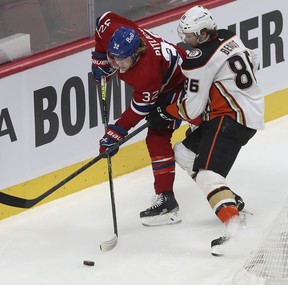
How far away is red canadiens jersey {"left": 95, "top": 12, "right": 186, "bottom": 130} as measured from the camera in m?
6.27

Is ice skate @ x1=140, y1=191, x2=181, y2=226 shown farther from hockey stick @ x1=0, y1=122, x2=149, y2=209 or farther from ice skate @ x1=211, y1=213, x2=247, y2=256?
ice skate @ x1=211, y1=213, x2=247, y2=256

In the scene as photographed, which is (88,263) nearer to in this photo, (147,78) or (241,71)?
(147,78)

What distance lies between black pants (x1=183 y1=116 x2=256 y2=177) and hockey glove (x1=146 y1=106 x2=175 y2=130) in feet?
0.78

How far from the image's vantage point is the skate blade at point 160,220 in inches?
259

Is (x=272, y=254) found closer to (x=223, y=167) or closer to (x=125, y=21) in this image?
(x=223, y=167)

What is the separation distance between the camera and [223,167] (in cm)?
621

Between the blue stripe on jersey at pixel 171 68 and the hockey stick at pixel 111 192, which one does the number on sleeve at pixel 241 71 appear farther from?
the hockey stick at pixel 111 192

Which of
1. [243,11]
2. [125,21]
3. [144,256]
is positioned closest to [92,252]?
[144,256]

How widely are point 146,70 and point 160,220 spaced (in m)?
0.81

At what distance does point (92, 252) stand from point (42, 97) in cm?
98

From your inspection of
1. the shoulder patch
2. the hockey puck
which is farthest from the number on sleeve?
the hockey puck

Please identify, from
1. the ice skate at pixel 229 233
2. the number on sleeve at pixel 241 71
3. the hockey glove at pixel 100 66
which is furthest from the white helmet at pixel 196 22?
the ice skate at pixel 229 233

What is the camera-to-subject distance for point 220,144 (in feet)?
20.4

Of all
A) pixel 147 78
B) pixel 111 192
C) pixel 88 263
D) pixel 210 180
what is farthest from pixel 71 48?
pixel 88 263
